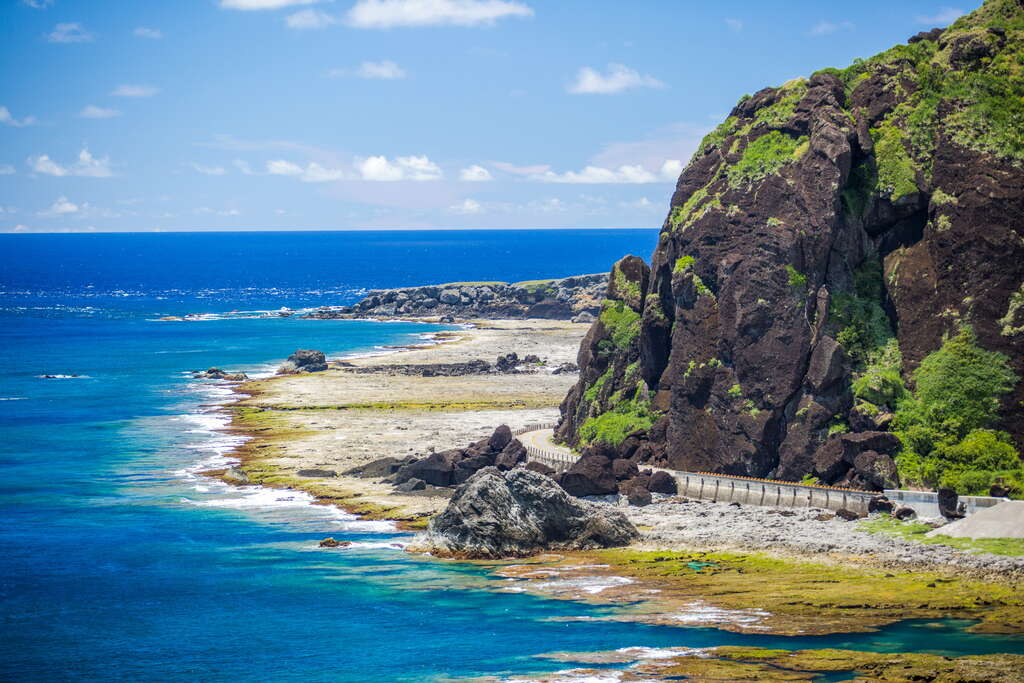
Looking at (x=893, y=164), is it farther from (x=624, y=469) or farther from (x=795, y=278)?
(x=624, y=469)

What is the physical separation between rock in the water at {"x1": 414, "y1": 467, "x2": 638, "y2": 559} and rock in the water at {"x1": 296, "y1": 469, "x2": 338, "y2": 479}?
2092cm

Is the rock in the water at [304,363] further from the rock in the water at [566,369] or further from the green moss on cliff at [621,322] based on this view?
the green moss on cliff at [621,322]

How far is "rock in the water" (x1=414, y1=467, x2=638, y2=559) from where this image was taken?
62.8 m

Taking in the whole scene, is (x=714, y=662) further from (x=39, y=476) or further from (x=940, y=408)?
(x=39, y=476)

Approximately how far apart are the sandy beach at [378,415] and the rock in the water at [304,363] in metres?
3.33

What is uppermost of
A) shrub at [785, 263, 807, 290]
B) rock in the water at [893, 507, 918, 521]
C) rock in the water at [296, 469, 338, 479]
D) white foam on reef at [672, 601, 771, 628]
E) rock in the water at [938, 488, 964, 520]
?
shrub at [785, 263, 807, 290]

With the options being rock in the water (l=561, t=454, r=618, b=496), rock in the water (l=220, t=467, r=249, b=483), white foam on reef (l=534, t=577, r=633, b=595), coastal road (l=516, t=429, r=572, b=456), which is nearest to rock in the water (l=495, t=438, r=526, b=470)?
coastal road (l=516, t=429, r=572, b=456)

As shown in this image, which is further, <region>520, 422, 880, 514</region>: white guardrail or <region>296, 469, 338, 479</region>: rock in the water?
<region>296, 469, 338, 479</region>: rock in the water

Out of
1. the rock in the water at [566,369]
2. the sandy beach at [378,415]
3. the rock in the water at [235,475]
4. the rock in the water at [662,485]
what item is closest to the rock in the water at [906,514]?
the rock in the water at [662,485]

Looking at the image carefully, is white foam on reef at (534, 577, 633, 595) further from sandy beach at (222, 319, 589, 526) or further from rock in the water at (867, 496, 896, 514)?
rock in the water at (867, 496, 896, 514)

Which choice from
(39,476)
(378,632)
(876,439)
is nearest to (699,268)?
(876,439)

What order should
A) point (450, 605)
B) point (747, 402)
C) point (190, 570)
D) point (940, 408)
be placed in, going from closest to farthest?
point (450, 605)
point (190, 570)
point (940, 408)
point (747, 402)

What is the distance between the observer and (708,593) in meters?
54.1

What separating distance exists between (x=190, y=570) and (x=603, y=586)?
22.2 meters
